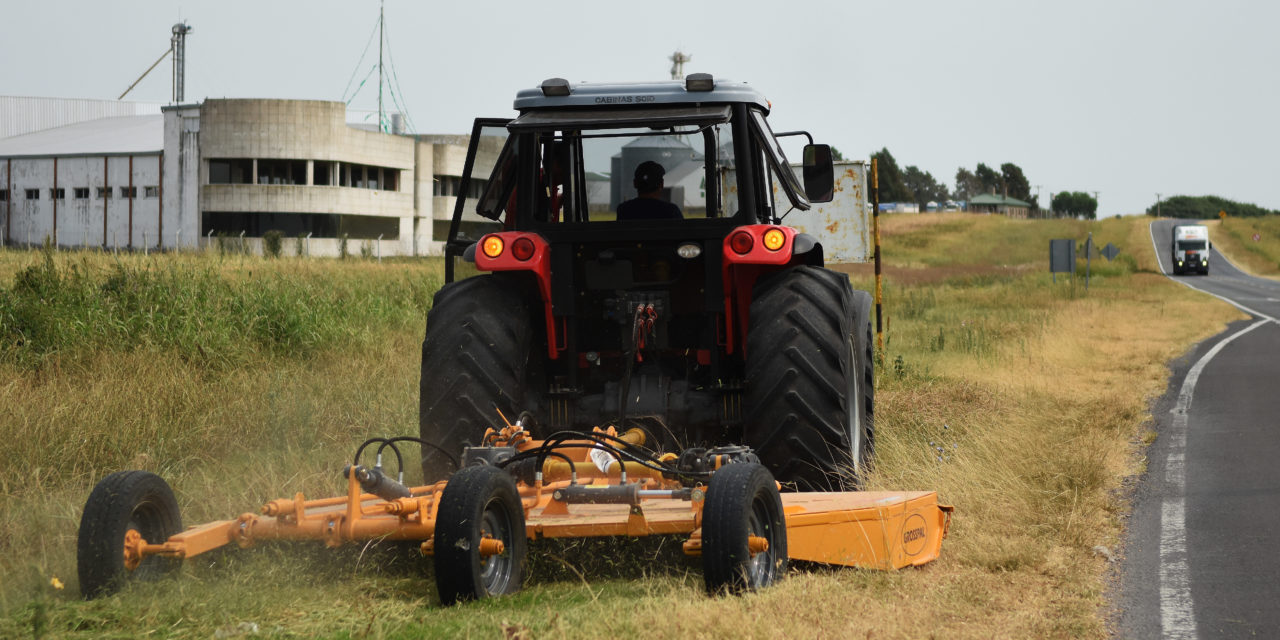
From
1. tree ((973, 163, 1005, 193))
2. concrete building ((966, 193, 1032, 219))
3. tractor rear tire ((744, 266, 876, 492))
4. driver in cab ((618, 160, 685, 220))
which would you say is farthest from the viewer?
tree ((973, 163, 1005, 193))

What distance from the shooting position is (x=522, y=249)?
6.57 meters

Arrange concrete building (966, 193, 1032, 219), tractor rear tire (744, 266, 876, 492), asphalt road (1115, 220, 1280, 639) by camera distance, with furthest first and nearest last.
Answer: concrete building (966, 193, 1032, 219) < tractor rear tire (744, 266, 876, 492) < asphalt road (1115, 220, 1280, 639)

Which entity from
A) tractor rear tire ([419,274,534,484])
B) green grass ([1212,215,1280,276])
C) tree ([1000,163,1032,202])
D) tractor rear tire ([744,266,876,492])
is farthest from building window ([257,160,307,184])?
tree ([1000,163,1032,202])

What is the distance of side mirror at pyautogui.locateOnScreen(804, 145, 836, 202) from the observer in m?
7.37

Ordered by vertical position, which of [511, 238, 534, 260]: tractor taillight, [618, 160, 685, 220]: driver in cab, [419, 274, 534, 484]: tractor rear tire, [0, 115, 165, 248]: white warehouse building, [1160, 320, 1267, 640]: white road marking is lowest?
[1160, 320, 1267, 640]: white road marking

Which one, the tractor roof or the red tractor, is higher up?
the tractor roof

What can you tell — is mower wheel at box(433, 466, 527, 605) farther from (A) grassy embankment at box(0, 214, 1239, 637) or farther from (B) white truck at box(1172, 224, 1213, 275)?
(B) white truck at box(1172, 224, 1213, 275)

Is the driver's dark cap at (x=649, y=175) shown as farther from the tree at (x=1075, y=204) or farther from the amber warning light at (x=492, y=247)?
the tree at (x=1075, y=204)

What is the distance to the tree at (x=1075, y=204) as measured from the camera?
603ft

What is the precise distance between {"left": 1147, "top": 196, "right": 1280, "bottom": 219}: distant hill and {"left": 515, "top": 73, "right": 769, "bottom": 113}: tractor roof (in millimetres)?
170313

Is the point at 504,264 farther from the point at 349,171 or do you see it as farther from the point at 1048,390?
the point at 349,171

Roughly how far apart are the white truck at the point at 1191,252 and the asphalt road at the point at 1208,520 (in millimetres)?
59323

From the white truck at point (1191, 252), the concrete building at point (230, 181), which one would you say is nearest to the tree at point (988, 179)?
the white truck at point (1191, 252)

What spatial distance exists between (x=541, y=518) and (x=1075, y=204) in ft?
632
